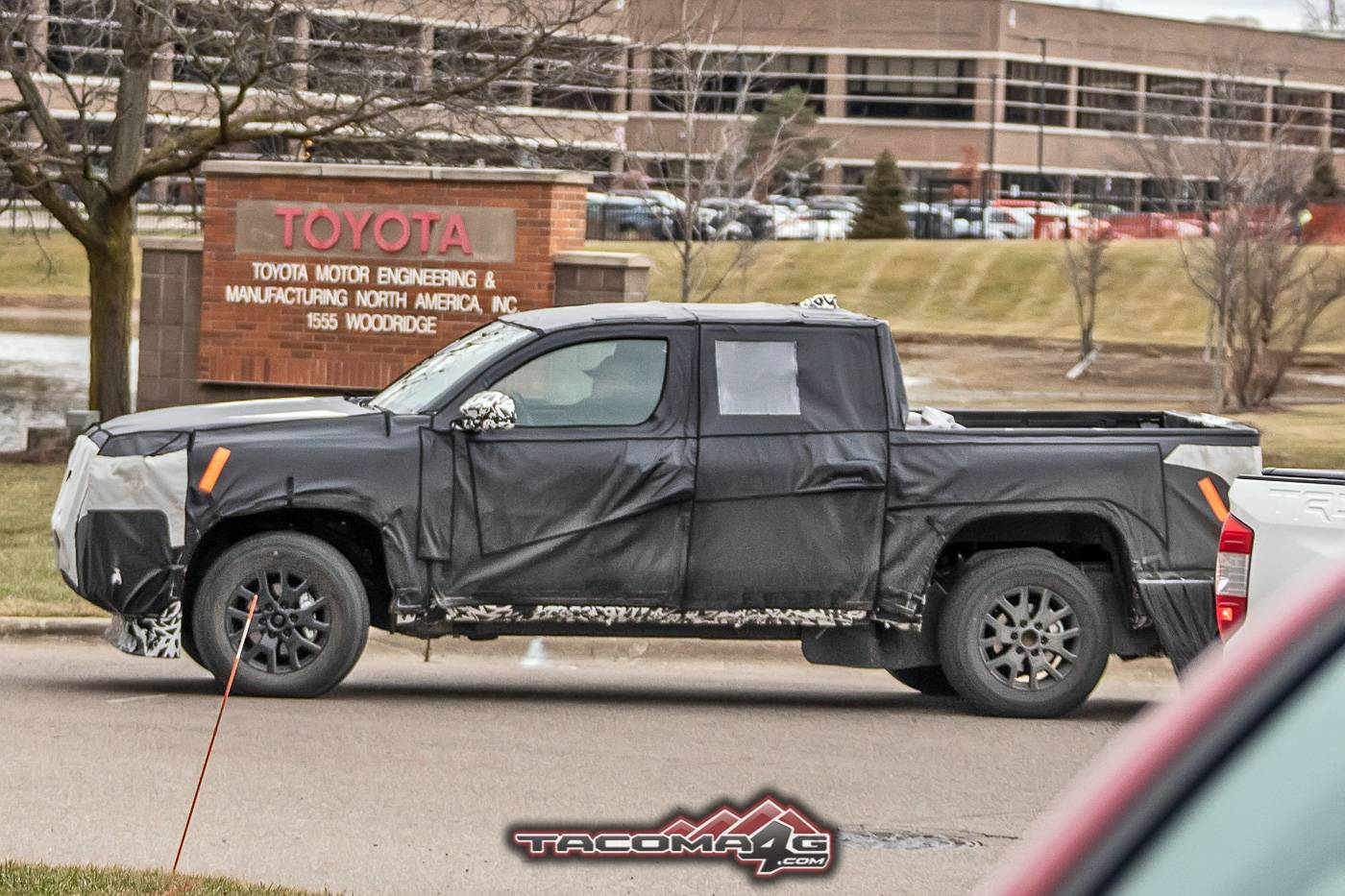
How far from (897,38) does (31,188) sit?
80.4m

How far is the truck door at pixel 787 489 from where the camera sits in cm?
856

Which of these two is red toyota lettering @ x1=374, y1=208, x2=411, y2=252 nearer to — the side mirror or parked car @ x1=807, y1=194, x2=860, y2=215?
the side mirror

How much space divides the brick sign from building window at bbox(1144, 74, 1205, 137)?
96.2ft

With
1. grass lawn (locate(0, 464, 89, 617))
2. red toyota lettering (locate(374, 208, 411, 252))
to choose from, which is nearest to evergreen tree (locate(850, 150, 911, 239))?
red toyota lettering (locate(374, 208, 411, 252))

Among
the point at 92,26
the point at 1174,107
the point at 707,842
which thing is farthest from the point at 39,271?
the point at 1174,107

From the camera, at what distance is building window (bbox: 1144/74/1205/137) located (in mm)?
46469

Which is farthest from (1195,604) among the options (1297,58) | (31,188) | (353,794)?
(1297,58)

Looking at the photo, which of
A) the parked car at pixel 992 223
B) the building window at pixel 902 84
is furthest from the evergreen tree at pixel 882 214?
the building window at pixel 902 84

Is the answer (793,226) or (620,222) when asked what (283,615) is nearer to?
(620,222)

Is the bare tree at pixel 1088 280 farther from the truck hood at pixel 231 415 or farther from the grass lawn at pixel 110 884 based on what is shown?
the grass lawn at pixel 110 884

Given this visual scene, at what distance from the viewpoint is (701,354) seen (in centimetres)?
875

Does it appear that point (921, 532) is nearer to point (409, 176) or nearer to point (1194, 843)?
point (1194, 843)

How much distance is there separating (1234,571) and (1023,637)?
263cm

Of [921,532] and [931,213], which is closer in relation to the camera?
[921,532]
